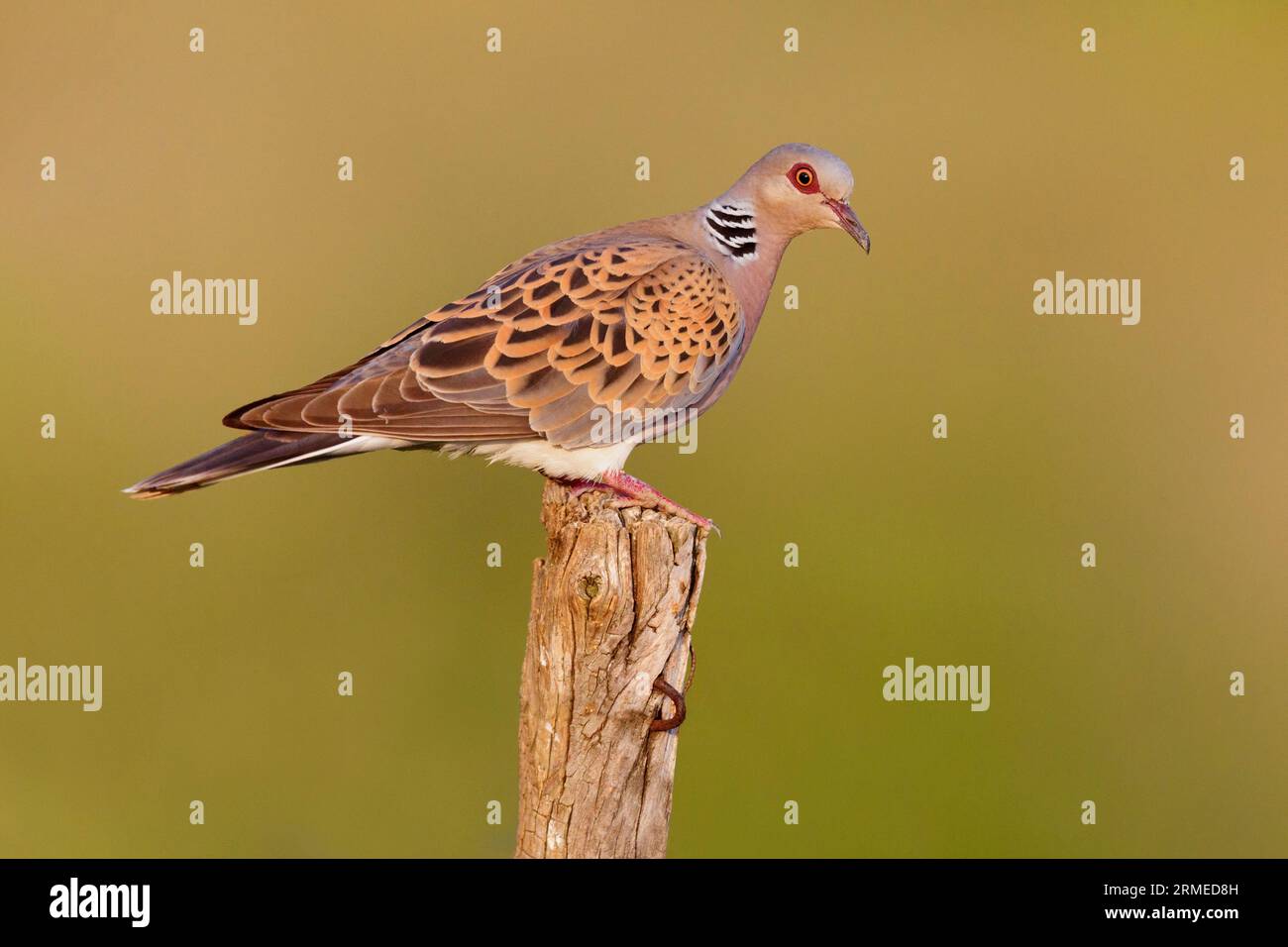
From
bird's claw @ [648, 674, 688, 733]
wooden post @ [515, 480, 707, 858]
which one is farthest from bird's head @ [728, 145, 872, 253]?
bird's claw @ [648, 674, 688, 733]

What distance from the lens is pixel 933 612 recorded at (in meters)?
11.0

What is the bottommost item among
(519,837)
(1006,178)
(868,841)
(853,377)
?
(868,841)

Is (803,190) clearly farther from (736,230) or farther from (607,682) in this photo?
(607,682)

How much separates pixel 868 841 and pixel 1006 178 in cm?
600

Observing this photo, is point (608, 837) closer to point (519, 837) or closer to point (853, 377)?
point (519, 837)

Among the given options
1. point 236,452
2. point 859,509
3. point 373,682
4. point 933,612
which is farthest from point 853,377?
point 236,452

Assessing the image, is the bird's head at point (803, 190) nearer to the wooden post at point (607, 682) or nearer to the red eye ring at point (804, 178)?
the red eye ring at point (804, 178)

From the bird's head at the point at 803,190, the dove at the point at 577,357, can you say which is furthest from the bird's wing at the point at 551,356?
the bird's head at the point at 803,190

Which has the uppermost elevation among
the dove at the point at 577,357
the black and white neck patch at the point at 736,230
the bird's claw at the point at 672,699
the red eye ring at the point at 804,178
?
the red eye ring at the point at 804,178

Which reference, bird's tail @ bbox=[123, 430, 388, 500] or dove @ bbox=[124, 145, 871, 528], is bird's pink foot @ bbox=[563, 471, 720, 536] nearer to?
dove @ bbox=[124, 145, 871, 528]

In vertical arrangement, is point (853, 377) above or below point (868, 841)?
above

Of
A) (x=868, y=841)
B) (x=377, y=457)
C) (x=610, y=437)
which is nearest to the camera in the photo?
(x=610, y=437)

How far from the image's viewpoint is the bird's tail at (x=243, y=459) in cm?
583

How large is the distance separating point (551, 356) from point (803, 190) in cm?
155
